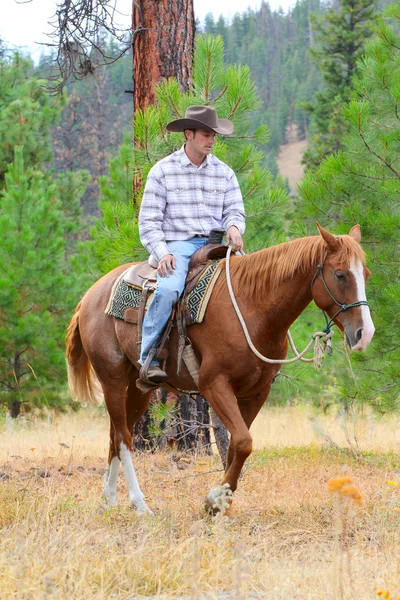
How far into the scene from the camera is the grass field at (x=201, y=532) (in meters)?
3.59

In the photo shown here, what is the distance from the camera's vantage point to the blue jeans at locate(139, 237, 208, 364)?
548cm

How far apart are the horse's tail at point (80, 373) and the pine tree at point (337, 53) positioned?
2073 cm

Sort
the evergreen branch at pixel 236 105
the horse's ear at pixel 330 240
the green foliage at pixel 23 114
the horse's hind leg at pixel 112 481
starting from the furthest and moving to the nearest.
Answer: the green foliage at pixel 23 114
the evergreen branch at pixel 236 105
the horse's hind leg at pixel 112 481
the horse's ear at pixel 330 240

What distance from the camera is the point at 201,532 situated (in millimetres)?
4770

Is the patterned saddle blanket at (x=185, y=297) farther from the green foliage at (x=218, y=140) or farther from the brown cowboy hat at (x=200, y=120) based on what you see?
the green foliage at (x=218, y=140)

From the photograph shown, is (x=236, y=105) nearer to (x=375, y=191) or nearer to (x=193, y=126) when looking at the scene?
(x=193, y=126)

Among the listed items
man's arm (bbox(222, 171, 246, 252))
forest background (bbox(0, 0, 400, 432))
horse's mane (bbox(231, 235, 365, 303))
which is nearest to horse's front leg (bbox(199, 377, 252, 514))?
horse's mane (bbox(231, 235, 365, 303))

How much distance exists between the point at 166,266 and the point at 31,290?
24.4 ft

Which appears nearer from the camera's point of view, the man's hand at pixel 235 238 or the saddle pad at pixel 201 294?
the saddle pad at pixel 201 294

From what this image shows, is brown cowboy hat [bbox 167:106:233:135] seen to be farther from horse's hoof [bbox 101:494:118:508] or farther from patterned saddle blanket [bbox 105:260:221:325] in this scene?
horse's hoof [bbox 101:494:118:508]

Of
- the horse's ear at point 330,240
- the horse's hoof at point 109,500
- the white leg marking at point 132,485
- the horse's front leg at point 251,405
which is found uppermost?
the horse's ear at point 330,240

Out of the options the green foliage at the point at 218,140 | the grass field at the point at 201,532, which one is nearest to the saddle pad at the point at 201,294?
the grass field at the point at 201,532

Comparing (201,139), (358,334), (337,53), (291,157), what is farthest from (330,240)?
(291,157)

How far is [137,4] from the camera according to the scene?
8.34 m
